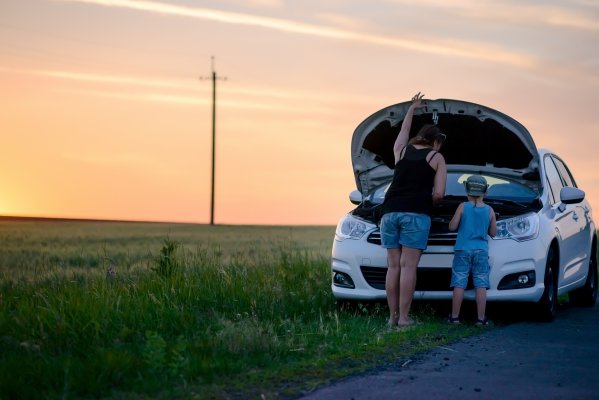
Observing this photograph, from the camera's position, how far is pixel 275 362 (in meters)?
8.16

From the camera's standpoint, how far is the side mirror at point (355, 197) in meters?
12.5

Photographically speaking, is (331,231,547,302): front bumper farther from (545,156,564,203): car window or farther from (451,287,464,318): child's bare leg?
(545,156,564,203): car window

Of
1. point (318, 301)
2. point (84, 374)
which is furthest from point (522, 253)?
point (84, 374)

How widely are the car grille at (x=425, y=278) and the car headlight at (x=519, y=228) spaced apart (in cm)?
64

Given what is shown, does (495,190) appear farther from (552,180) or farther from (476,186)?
(476,186)

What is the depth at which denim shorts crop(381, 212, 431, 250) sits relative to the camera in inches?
423

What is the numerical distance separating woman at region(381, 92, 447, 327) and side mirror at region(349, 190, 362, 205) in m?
1.56

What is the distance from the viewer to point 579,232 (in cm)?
1353

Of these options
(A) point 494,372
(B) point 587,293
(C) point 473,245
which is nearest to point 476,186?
(C) point 473,245

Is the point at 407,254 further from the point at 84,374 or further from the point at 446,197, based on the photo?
the point at 84,374

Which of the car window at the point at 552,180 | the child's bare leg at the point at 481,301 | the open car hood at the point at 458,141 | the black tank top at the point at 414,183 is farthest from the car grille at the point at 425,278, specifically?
the car window at the point at 552,180

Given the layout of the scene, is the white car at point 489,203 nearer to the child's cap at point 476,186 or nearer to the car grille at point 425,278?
the car grille at point 425,278

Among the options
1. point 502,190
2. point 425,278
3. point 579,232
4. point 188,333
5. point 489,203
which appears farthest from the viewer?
point 579,232

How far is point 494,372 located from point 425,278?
11.5 ft
